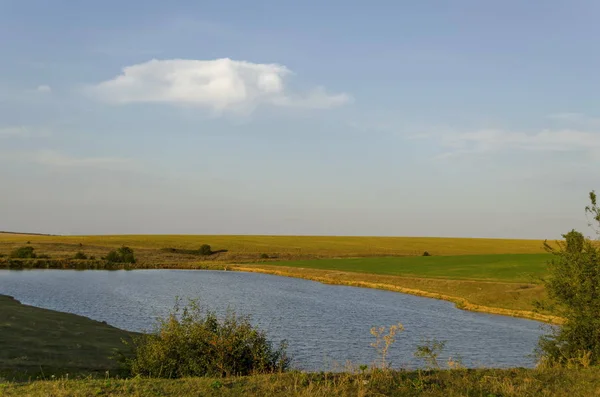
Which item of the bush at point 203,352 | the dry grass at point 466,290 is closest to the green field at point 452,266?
the dry grass at point 466,290

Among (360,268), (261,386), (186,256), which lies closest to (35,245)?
(186,256)

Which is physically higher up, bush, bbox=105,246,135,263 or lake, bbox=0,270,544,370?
bush, bbox=105,246,135,263

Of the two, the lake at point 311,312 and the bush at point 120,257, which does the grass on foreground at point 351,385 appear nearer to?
the lake at point 311,312

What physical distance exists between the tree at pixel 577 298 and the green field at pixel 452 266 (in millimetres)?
43275

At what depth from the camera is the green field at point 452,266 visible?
7894cm

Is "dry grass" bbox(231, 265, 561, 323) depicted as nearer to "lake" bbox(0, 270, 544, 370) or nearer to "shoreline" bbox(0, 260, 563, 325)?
"shoreline" bbox(0, 260, 563, 325)

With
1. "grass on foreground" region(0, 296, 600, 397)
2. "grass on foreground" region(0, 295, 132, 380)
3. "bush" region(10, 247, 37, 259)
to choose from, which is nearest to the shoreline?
"bush" region(10, 247, 37, 259)

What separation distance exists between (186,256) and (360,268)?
179ft

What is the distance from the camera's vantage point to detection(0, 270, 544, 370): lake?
116 ft

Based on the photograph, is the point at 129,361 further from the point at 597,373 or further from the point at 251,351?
the point at 597,373

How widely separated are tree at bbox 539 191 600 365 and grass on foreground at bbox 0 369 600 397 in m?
8.00

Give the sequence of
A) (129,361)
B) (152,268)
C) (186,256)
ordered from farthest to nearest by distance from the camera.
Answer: (186,256)
(152,268)
(129,361)

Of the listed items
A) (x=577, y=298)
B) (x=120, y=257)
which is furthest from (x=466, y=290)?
(x=120, y=257)

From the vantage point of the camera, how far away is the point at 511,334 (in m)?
43.8
